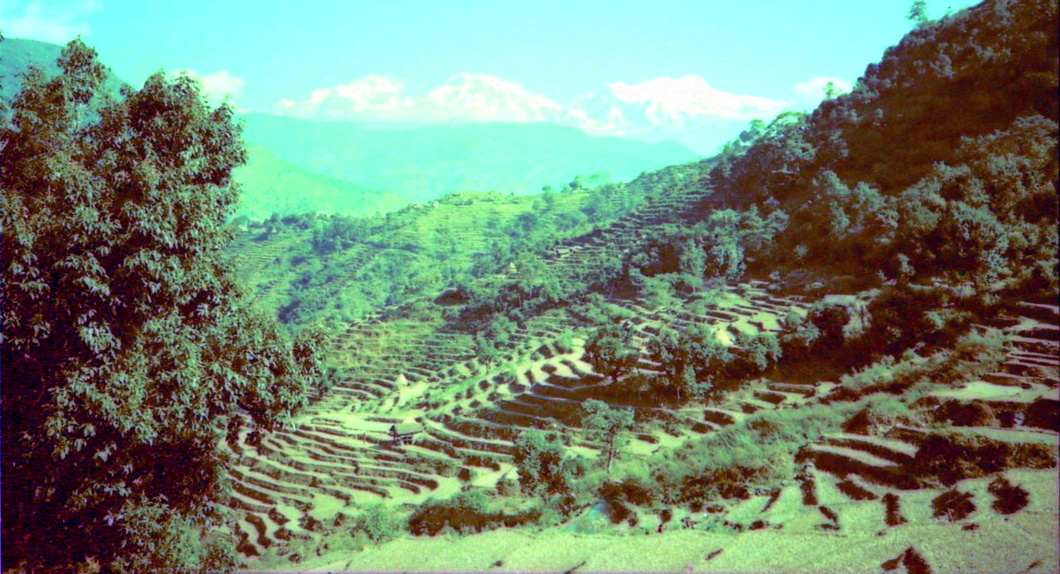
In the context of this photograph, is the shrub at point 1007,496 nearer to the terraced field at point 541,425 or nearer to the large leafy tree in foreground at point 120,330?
the terraced field at point 541,425

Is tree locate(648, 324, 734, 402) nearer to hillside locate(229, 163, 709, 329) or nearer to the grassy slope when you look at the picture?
the grassy slope

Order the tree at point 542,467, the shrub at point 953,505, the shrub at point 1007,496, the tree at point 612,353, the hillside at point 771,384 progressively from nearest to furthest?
the shrub at point 1007,496 < the shrub at point 953,505 < the hillside at point 771,384 < the tree at point 542,467 < the tree at point 612,353

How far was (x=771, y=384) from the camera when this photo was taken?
21094 mm

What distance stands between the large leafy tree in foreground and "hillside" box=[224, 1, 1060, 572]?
980 mm

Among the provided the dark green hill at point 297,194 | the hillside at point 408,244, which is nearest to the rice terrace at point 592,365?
the hillside at point 408,244

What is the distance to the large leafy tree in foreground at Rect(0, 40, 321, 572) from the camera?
16.9 ft

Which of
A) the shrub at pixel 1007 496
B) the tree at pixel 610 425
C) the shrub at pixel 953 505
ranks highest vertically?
the shrub at pixel 1007 496

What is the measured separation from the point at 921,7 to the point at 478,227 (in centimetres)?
5264

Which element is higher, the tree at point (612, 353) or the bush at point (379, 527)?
the tree at point (612, 353)

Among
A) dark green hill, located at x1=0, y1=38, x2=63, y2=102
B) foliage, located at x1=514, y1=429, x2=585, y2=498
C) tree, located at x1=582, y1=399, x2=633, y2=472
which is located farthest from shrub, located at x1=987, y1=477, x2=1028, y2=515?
dark green hill, located at x1=0, y1=38, x2=63, y2=102

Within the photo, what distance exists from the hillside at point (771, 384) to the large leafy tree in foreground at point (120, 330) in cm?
98

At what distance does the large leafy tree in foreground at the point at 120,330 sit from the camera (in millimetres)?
5152

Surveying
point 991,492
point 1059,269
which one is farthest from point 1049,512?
point 1059,269

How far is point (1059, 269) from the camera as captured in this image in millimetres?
16531
